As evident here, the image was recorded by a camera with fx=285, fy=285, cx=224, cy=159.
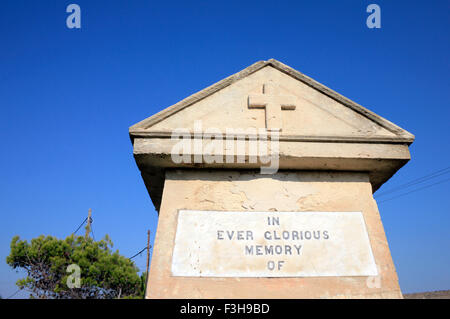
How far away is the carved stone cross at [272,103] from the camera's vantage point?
284 cm

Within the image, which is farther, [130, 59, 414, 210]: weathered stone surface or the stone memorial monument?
[130, 59, 414, 210]: weathered stone surface

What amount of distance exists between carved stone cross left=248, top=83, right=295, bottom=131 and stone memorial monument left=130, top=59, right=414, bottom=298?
0.01 m

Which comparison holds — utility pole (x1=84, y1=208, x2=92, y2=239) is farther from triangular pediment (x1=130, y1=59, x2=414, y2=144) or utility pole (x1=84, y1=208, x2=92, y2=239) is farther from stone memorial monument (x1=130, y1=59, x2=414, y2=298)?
triangular pediment (x1=130, y1=59, x2=414, y2=144)

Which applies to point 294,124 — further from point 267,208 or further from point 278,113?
point 267,208

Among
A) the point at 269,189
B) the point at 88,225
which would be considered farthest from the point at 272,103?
the point at 88,225

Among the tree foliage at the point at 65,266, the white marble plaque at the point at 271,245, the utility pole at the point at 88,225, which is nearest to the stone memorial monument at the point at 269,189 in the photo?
the white marble plaque at the point at 271,245

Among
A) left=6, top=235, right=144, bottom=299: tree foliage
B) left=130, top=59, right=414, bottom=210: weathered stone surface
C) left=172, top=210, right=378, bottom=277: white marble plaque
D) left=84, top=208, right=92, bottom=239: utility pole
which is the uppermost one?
left=84, top=208, right=92, bottom=239: utility pole

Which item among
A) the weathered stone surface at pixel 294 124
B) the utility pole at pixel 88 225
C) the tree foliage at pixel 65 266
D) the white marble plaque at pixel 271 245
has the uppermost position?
the utility pole at pixel 88 225

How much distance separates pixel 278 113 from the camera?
114 inches

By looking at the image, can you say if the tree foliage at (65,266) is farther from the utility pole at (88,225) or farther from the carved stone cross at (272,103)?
the carved stone cross at (272,103)

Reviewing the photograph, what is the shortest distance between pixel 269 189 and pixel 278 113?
2.59 ft

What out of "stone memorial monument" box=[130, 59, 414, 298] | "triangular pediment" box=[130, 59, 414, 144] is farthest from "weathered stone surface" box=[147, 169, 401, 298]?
"triangular pediment" box=[130, 59, 414, 144]

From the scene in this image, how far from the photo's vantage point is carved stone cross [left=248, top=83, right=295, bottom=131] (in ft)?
9.32
